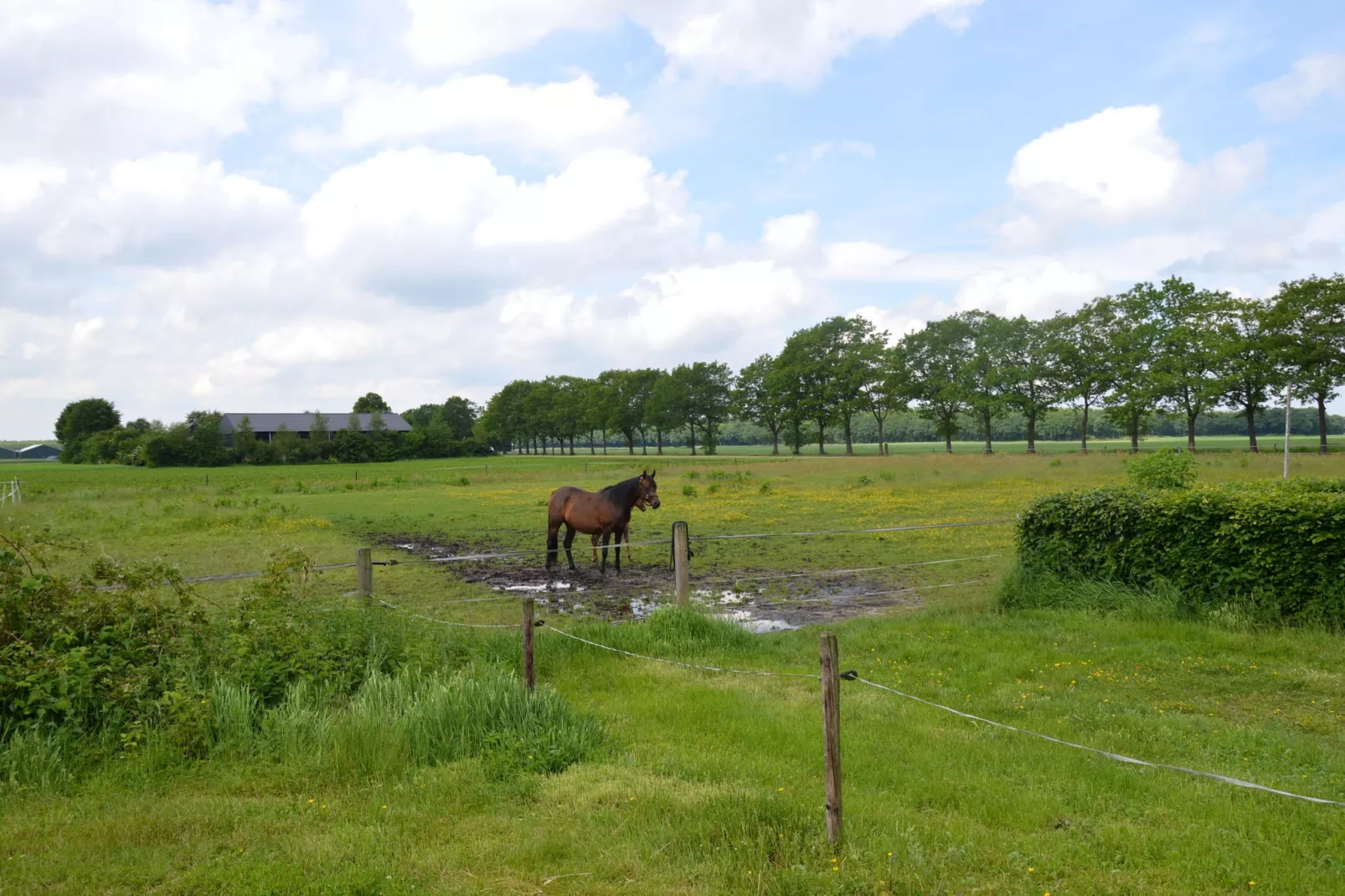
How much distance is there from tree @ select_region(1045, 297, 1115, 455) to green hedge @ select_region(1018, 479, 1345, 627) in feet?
214

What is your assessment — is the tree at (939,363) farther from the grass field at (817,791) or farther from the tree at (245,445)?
the grass field at (817,791)

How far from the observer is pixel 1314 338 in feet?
171

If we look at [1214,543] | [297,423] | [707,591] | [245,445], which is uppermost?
[297,423]

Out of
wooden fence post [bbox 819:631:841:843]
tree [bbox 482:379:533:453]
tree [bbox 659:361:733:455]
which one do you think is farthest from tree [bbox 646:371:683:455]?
wooden fence post [bbox 819:631:841:843]

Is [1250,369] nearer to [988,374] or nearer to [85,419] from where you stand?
[988,374]

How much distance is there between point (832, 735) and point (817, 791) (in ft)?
3.23

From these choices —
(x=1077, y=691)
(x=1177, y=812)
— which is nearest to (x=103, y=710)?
(x=1177, y=812)

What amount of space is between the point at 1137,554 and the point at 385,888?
935 centimetres

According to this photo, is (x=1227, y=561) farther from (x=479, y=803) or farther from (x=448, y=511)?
(x=448, y=511)

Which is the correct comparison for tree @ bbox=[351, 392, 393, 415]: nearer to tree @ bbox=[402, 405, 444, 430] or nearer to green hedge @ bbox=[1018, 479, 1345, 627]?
tree @ bbox=[402, 405, 444, 430]

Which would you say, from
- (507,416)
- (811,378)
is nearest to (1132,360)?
(811,378)

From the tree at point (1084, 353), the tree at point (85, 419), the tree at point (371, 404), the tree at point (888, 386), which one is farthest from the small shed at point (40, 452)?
the tree at point (1084, 353)

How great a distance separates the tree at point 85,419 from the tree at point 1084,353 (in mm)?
121957

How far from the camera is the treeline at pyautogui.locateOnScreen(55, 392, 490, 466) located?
82688 millimetres
